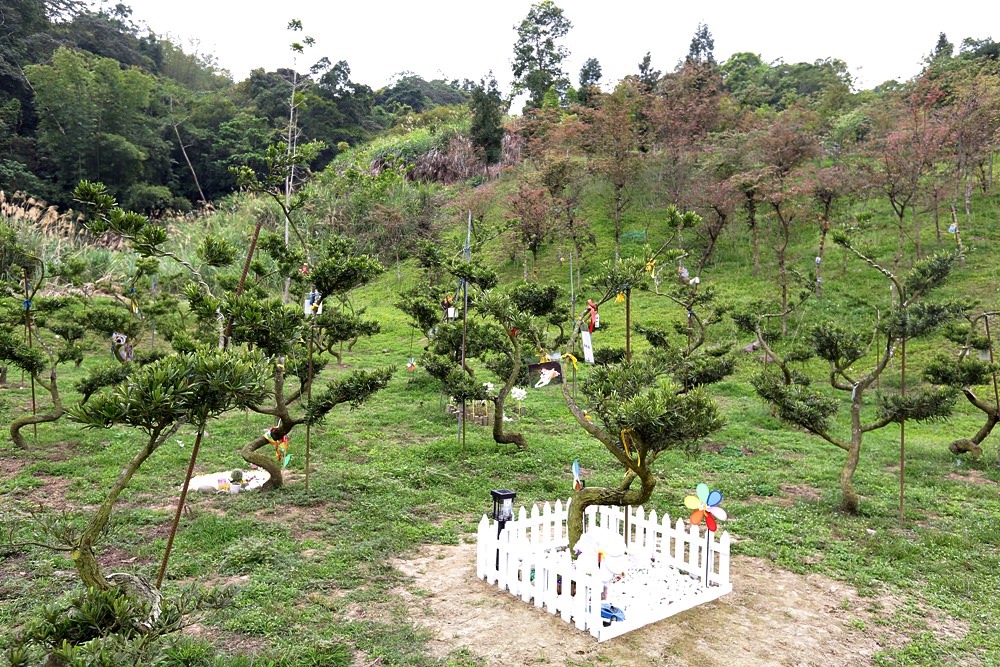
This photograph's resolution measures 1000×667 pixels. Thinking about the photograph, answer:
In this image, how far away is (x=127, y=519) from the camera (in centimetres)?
570

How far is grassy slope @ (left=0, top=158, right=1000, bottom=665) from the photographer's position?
13.6 feet

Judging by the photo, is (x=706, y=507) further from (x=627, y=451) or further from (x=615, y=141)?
(x=615, y=141)

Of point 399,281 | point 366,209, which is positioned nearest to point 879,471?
point 399,281

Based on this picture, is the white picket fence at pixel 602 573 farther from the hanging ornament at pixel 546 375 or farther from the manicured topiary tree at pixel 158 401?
the manicured topiary tree at pixel 158 401

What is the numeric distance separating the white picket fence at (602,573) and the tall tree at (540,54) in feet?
91.2

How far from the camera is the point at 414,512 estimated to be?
6.26m

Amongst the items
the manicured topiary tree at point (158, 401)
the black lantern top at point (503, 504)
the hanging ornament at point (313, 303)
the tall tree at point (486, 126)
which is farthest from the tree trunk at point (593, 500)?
the tall tree at point (486, 126)

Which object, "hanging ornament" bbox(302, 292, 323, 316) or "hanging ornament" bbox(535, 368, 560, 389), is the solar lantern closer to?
"hanging ornament" bbox(535, 368, 560, 389)

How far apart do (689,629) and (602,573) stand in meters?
0.68

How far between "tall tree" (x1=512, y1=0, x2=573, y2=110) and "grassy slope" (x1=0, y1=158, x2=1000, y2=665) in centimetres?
2381

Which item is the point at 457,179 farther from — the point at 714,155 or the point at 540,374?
the point at 540,374

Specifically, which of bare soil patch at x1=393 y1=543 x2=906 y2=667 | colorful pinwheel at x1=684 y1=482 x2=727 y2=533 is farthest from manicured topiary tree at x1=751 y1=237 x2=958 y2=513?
colorful pinwheel at x1=684 y1=482 x2=727 y2=533

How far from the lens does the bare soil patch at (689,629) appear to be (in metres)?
3.84

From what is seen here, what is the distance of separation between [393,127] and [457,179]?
374 inches
